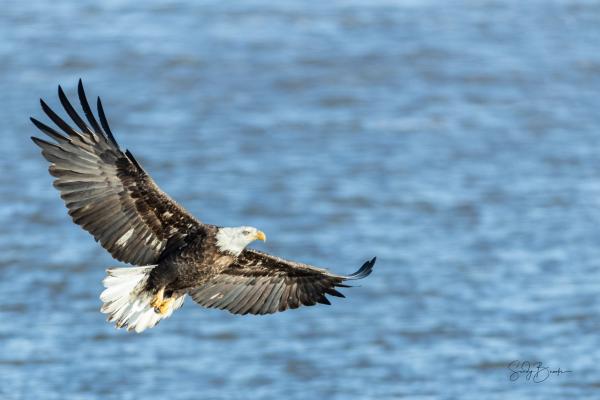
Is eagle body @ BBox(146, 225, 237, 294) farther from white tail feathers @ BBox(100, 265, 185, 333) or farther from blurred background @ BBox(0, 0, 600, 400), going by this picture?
blurred background @ BBox(0, 0, 600, 400)

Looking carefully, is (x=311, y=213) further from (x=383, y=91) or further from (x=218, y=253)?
(x=218, y=253)

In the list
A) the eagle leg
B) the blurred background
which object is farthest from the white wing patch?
the blurred background

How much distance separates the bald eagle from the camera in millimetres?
7945

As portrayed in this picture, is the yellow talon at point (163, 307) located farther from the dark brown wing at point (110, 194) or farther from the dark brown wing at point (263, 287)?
the dark brown wing at point (263, 287)

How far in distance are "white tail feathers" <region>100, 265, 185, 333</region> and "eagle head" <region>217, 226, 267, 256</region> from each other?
45cm

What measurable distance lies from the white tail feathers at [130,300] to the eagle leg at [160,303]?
19mm

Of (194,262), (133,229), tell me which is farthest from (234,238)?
(133,229)

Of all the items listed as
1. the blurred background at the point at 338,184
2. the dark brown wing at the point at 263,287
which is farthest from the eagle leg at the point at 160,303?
the blurred background at the point at 338,184

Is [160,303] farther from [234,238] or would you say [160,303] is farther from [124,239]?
[234,238]

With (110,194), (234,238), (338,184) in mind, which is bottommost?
(234,238)

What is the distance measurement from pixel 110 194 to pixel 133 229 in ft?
0.87

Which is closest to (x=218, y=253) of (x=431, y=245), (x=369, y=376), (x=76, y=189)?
(x=76, y=189)

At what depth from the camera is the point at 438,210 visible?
1412cm

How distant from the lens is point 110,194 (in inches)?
317
